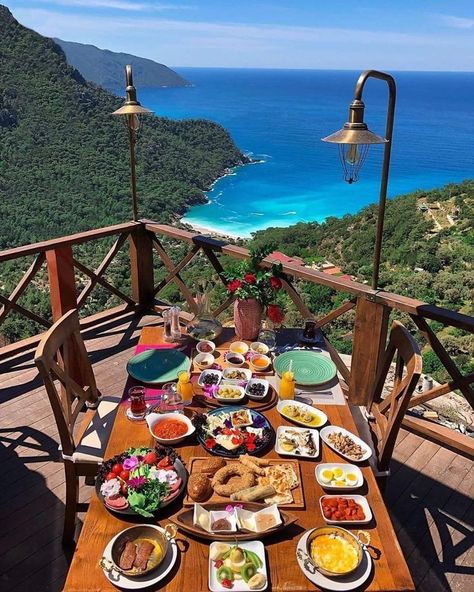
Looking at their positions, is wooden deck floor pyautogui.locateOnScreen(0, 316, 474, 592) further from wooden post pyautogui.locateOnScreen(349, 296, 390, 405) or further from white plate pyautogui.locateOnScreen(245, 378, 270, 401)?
white plate pyautogui.locateOnScreen(245, 378, 270, 401)

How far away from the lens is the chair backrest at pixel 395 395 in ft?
6.94

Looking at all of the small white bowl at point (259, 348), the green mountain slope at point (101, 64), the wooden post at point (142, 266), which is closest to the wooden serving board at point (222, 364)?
the small white bowl at point (259, 348)

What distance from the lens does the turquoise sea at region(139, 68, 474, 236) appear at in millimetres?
44562

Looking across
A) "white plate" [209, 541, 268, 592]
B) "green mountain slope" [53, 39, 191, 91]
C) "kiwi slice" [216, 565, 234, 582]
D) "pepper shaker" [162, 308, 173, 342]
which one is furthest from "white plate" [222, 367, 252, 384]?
"green mountain slope" [53, 39, 191, 91]

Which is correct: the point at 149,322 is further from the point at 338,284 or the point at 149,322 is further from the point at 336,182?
the point at 336,182

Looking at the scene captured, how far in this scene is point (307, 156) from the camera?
232ft

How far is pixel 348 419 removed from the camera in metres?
2.10

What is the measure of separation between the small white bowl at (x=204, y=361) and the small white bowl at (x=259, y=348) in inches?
10.1

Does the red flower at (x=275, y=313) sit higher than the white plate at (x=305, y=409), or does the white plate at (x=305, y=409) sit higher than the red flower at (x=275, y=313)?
the red flower at (x=275, y=313)

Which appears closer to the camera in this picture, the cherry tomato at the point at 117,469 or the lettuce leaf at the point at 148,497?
the lettuce leaf at the point at 148,497

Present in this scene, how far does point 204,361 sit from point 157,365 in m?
0.24

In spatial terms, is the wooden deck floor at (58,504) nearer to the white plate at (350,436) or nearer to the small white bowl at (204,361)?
the white plate at (350,436)

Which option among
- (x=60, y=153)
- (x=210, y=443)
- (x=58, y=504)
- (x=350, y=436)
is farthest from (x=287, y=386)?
(x=60, y=153)

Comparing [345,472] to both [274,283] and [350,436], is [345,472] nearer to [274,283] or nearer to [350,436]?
[350,436]
